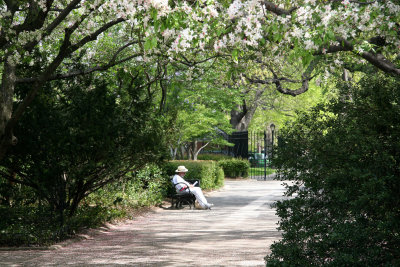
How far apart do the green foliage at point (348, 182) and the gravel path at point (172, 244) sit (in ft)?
5.94

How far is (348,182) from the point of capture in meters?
4.94

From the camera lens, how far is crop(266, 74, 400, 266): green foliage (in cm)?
462

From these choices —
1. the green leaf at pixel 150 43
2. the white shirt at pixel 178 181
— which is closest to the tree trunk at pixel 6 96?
the green leaf at pixel 150 43

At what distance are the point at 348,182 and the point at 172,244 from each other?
4.44m

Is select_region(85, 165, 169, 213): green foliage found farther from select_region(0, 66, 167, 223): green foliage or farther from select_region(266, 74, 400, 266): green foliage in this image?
select_region(266, 74, 400, 266): green foliage

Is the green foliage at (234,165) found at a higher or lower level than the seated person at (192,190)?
higher

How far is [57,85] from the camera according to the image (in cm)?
982

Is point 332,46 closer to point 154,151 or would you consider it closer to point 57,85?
point 154,151

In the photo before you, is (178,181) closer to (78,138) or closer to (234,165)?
(78,138)

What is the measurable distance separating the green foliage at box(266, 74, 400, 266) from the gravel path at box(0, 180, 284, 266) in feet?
5.94

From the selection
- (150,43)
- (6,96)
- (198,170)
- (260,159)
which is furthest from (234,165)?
(150,43)

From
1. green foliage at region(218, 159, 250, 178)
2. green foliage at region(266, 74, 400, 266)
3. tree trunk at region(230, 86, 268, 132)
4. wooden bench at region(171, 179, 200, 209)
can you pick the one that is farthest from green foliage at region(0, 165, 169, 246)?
tree trunk at region(230, 86, 268, 132)

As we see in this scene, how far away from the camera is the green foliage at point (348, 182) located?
4.62 meters

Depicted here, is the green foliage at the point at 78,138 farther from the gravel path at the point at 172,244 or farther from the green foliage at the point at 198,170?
the green foliage at the point at 198,170
